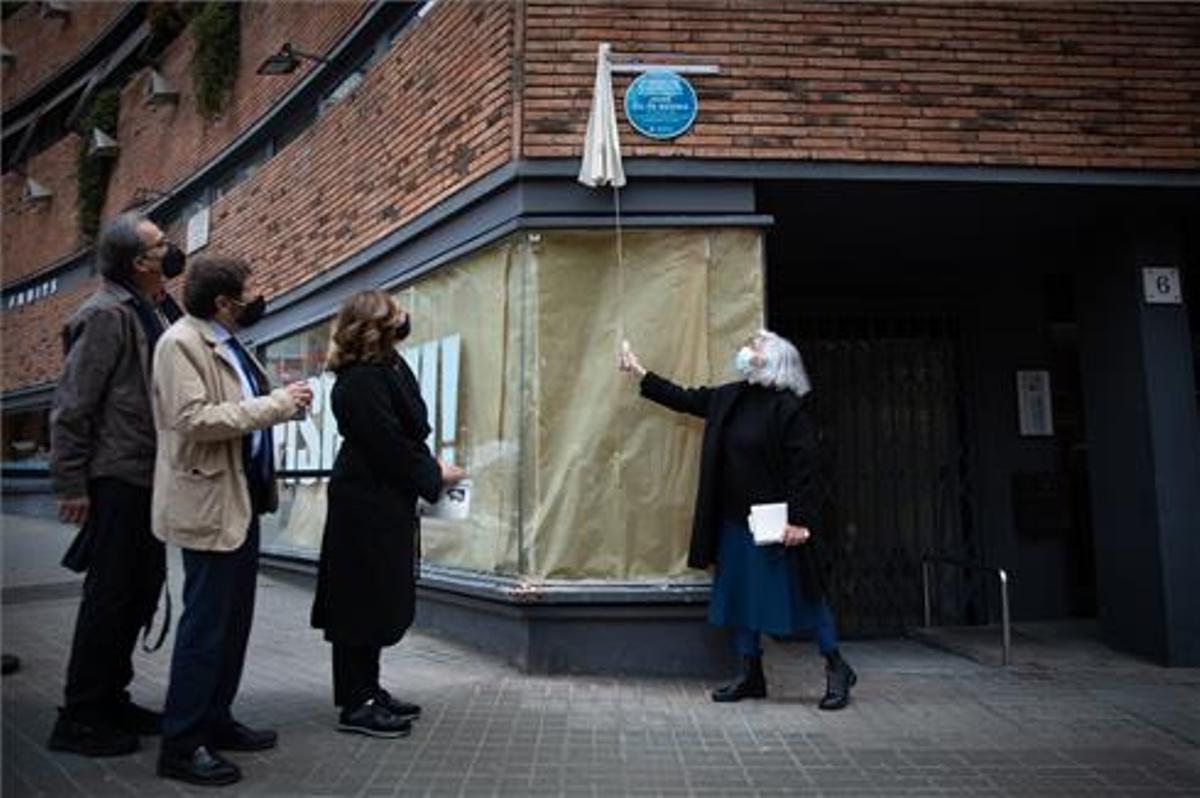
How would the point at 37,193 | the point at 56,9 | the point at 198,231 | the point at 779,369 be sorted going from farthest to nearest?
the point at 56,9
the point at 37,193
the point at 198,231
the point at 779,369

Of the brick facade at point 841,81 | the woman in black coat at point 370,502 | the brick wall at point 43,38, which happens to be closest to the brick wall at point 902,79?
the brick facade at point 841,81

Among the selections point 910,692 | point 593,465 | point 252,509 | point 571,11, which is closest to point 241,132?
point 571,11

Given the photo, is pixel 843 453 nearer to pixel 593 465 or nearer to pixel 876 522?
pixel 876 522

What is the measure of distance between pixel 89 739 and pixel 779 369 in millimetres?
3697

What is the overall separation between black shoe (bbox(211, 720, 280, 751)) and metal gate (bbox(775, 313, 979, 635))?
5.17 m

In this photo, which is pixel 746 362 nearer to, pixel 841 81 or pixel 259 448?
pixel 841 81

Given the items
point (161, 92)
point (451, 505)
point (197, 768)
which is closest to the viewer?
point (197, 768)

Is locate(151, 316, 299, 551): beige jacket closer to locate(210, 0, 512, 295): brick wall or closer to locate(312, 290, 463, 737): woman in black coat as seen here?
locate(312, 290, 463, 737): woman in black coat

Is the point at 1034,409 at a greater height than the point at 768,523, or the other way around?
the point at 1034,409

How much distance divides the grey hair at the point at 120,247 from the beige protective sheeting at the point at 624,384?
7.97 feet

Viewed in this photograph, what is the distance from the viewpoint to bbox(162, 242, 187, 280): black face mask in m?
4.46

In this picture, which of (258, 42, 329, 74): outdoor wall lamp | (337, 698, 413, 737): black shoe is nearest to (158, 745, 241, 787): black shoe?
(337, 698, 413, 737): black shoe

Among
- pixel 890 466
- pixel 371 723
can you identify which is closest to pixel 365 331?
pixel 371 723

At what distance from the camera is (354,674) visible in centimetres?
462
